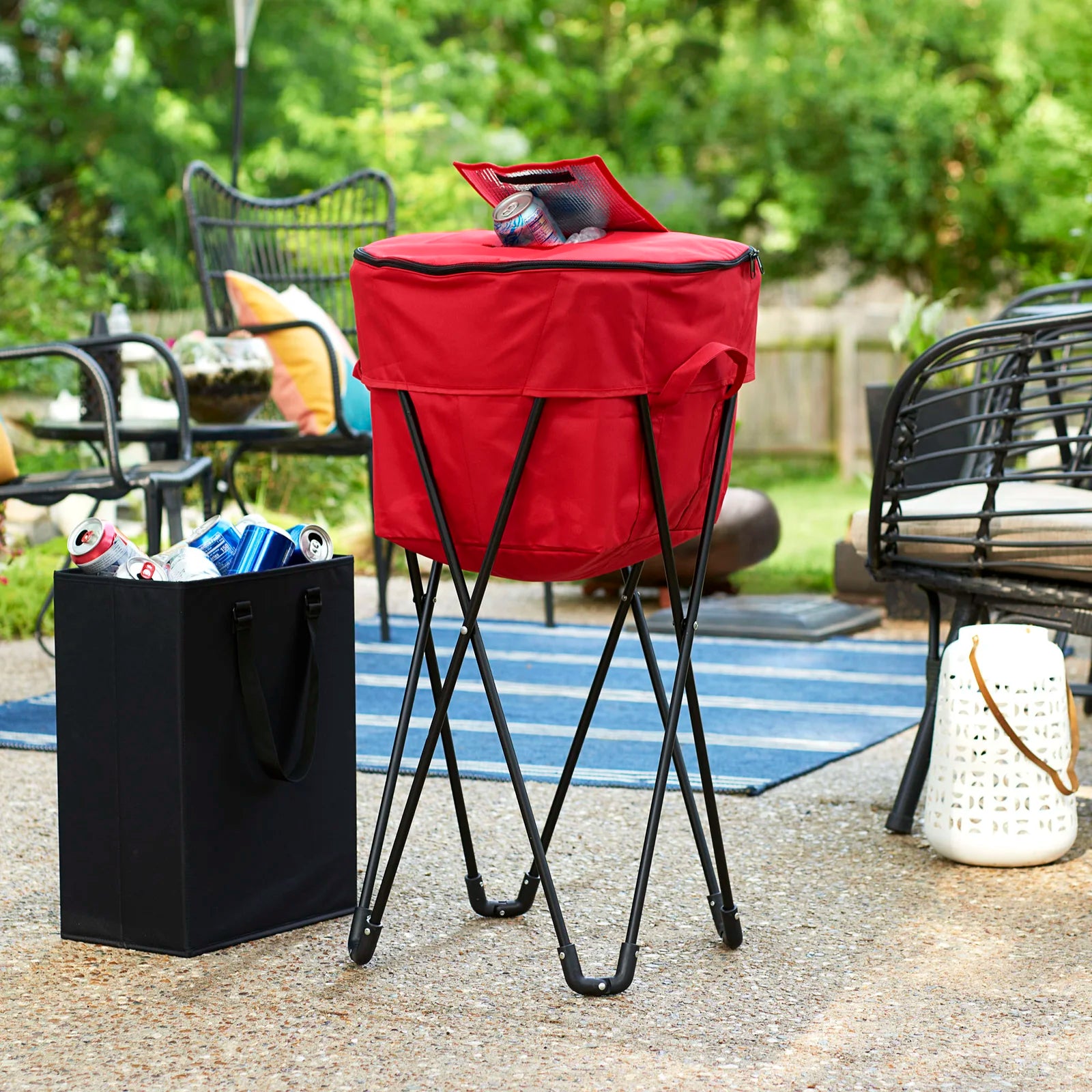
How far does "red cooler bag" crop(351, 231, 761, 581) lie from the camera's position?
1.67 metres

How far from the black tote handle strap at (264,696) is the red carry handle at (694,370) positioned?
556mm

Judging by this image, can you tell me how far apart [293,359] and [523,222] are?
2.57 metres

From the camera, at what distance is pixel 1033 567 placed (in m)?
2.31

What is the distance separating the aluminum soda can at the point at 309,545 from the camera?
6.68 feet

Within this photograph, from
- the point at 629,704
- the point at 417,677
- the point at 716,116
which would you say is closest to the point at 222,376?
the point at 629,704

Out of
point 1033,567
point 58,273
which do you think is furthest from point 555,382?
point 58,273

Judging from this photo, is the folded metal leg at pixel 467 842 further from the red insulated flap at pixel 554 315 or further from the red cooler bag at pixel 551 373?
the red insulated flap at pixel 554 315

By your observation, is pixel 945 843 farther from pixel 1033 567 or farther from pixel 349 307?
pixel 349 307

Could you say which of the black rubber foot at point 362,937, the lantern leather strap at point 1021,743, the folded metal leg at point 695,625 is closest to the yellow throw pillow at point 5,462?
the black rubber foot at point 362,937

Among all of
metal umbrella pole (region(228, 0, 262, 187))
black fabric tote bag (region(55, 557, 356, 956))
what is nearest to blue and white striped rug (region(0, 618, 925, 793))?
black fabric tote bag (region(55, 557, 356, 956))

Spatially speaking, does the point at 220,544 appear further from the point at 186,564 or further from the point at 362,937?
the point at 362,937

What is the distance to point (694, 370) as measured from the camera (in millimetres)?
1705

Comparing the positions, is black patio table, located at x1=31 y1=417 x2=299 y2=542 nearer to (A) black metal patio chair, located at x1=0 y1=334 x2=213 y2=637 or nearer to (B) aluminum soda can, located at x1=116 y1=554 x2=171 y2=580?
(A) black metal patio chair, located at x1=0 y1=334 x2=213 y2=637

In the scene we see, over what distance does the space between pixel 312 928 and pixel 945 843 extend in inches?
37.0
